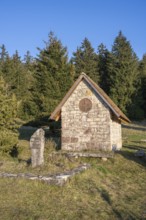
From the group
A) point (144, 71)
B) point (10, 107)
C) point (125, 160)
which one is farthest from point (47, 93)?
point (144, 71)

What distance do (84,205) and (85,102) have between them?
407 inches

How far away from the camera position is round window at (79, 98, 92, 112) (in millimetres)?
19266

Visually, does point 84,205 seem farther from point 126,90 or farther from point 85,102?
point 126,90

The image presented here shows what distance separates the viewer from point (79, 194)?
10922 mm

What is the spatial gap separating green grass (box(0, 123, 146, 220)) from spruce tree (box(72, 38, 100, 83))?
118 feet

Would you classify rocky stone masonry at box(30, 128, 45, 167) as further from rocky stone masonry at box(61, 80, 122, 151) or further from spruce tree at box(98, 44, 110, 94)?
spruce tree at box(98, 44, 110, 94)

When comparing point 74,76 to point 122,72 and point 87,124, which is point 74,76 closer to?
point 122,72

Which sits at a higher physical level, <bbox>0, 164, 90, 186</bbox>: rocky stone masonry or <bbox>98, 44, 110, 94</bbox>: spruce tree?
<bbox>98, 44, 110, 94</bbox>: spruce tree

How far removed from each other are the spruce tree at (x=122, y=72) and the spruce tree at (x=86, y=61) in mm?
2902

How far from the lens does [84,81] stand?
64.5ft

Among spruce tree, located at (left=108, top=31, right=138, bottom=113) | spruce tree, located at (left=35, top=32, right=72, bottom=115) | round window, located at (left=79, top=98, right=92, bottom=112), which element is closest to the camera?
round window, located at (left=79, top=98, right=92, bottom=112)


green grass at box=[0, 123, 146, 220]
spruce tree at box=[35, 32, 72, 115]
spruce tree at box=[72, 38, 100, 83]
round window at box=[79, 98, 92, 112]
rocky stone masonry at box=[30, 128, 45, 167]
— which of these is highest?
spruce tree at box=[72, 38, 100, 83]

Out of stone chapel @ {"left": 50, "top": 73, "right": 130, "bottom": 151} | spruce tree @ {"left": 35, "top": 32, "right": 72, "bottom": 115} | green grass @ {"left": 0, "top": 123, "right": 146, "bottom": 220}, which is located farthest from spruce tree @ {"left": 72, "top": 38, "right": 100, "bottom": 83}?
green grass @ {"left": 0, "top": 123, "right": 146, "bottom": 220}

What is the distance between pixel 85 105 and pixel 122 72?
30.8 metres
